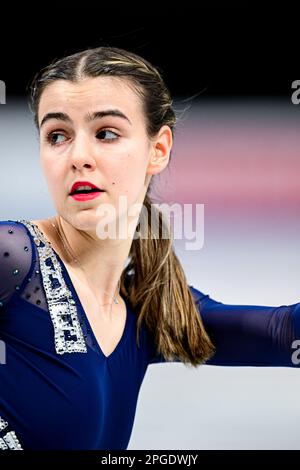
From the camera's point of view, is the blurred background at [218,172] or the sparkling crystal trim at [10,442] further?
the blurred background at [218,172]

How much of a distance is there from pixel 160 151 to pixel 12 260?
0.42 metres

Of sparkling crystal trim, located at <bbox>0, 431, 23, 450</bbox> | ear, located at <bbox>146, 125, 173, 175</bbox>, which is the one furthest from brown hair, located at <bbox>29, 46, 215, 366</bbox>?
sparkling crystal trim, located at <bbox>0, 431, 23, 450</bbox>

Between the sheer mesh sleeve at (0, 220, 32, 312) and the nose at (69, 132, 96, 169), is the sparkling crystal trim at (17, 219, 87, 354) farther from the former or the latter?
the nose at (69, 132, 96, 169)

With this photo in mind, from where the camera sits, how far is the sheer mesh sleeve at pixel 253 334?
61.6 inches

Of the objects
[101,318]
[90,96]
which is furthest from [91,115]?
[101,318]

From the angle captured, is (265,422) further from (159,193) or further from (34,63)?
(34,63)

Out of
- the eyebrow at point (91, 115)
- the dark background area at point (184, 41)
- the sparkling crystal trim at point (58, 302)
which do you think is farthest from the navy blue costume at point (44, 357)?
the dark background area at point (184, 41)

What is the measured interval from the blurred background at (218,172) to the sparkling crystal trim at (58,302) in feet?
1.58

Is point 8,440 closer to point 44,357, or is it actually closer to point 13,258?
point 44,357

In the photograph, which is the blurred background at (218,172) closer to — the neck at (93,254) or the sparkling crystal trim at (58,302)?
the neck at (93,254)

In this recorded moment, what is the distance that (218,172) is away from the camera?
255cm

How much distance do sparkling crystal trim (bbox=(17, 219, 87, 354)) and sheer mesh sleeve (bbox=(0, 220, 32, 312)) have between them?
4 cm

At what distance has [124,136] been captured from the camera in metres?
1.36

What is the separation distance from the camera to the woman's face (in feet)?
4.31
